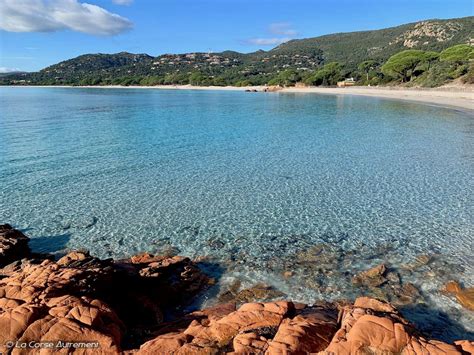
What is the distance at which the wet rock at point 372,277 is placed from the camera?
25.4 feet

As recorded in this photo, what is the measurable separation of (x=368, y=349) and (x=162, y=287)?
4397 millimetres

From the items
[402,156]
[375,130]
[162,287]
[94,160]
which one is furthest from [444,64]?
[162,287]

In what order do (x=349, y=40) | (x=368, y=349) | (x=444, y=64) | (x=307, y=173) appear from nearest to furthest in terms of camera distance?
1. (x=368, y=349)
2. (x=307, y=173)
3. (x=444, y=64)
4. (x=349, y=40)

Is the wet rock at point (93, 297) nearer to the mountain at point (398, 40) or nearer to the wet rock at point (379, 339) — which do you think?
the wet rock at point (379, 339)

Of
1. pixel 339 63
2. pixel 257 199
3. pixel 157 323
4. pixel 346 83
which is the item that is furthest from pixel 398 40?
pixel 157 323

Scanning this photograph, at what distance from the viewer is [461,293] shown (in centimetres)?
726

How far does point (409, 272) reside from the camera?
8195 mm

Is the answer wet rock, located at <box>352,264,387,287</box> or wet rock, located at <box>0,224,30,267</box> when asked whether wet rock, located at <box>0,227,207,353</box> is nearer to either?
wet rock, located at <box>0,224,30,267</box>

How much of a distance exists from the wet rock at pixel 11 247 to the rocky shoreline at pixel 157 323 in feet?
Answer: 4.02

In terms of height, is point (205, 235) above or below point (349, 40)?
below

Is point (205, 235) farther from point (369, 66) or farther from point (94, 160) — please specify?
point (369, 66)

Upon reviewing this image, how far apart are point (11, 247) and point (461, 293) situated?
10.0 meters

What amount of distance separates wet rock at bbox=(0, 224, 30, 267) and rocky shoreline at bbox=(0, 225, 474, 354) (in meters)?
1.22

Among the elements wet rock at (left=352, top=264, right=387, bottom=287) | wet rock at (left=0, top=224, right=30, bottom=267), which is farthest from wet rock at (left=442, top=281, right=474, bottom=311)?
wet rock at (left=0, top=224, right=30, bottom=267)
